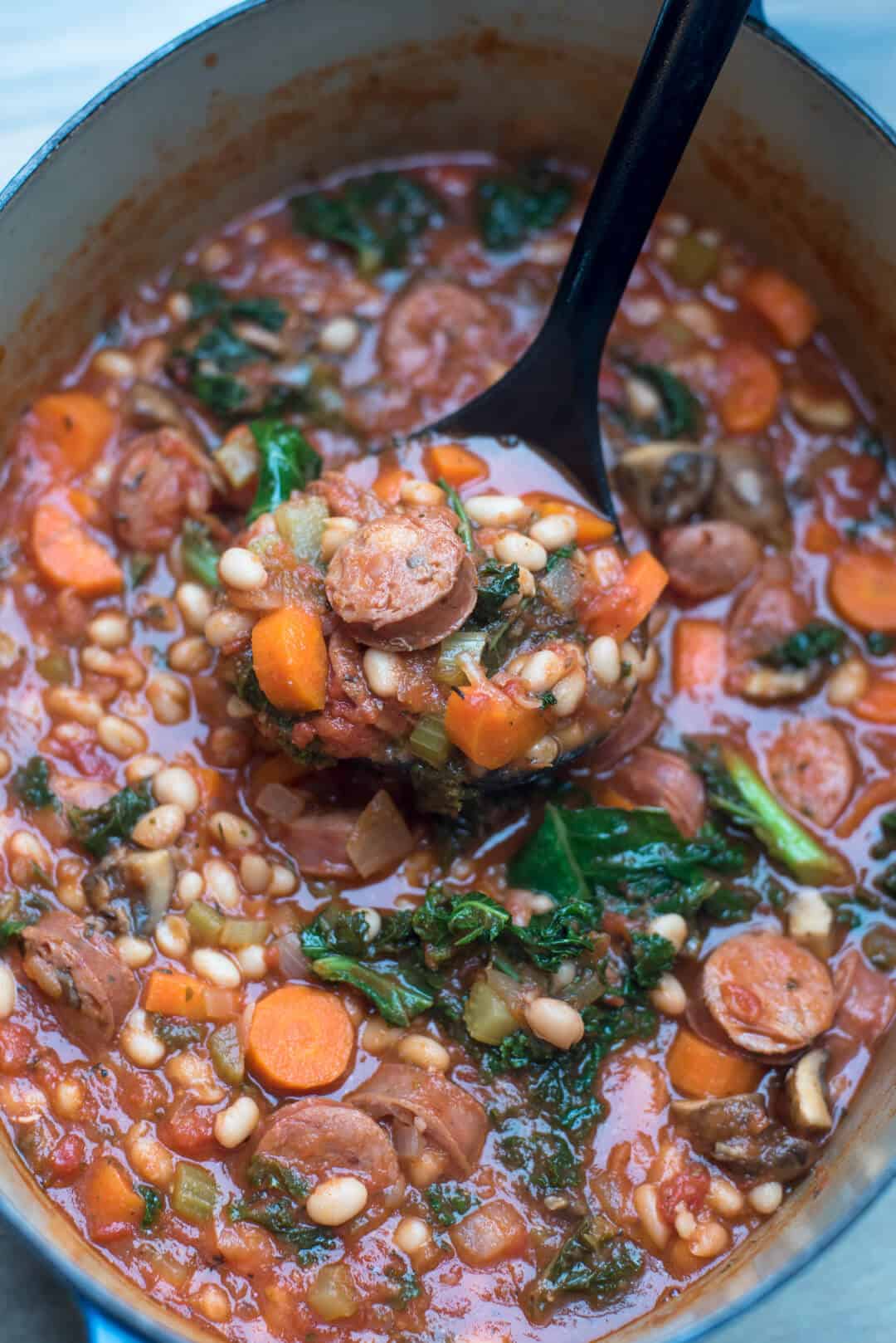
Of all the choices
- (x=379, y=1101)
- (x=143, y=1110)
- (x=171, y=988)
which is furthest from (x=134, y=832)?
→ (x=379, y=1101)

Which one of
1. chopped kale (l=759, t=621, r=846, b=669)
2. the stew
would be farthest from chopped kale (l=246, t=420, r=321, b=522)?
chopped kale (l=759, t=621, r=846, b=669)

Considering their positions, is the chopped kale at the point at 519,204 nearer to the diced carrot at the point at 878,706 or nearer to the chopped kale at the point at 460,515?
the chopped kale at the point at 460,515

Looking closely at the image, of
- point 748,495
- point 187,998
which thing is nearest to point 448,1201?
point 187,998

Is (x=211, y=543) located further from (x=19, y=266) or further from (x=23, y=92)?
(x=23, y=92)

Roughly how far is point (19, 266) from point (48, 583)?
90 cm

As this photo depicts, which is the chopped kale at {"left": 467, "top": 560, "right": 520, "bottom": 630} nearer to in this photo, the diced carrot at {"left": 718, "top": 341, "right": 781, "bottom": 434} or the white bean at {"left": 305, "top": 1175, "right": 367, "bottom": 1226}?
the diced carrot at {"left": 718, "top": 341, "right": 781, "bottom": 434}

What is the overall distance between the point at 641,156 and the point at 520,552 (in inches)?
43.4

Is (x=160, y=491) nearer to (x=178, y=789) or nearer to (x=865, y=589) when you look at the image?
(x=178, y=789)

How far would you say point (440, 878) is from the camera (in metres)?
3.59

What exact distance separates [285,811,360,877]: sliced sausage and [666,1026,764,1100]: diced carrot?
3.44 feet

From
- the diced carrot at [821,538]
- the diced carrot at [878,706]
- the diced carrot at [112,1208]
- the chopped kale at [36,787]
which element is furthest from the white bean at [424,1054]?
the diced carrot at [821,538]

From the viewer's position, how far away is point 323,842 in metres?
3.52

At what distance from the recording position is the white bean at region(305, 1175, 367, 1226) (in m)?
3.14

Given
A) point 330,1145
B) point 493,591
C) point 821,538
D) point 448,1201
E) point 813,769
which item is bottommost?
point 448,1201
